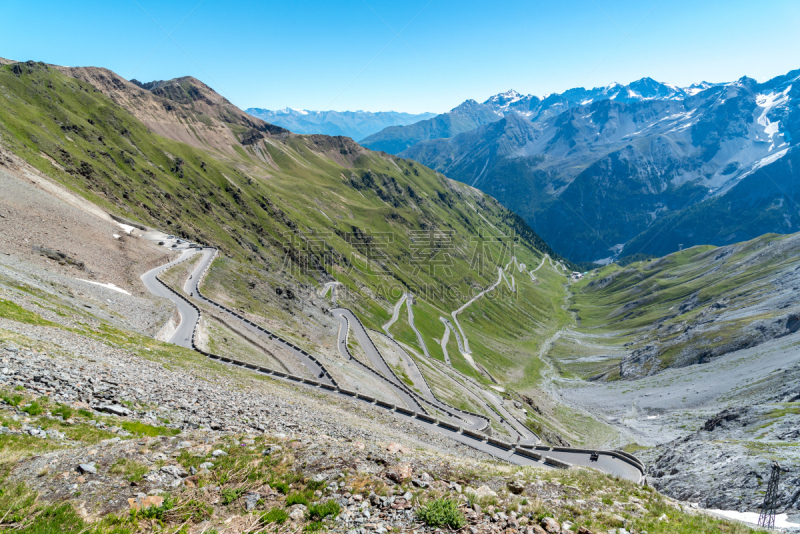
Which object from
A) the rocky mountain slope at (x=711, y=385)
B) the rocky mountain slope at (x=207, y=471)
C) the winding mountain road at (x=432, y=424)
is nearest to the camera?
the rocky mountain slope at (x=207, y=471)

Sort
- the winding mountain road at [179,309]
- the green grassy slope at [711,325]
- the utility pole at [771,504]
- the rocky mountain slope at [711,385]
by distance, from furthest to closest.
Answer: the green grassy slope at [711,325]
the winding mountain road at [179,309]
the rocky mountain slope at [711,385]
the utility pole at [771,504]

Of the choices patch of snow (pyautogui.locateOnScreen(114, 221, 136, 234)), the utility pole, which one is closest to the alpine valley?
the utility pole

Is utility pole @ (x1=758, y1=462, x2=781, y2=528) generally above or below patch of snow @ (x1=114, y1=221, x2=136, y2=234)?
above

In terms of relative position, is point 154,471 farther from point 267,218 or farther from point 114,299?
point 267,218

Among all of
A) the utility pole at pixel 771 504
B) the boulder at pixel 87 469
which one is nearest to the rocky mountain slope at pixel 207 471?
the boulder at pixel 87 469

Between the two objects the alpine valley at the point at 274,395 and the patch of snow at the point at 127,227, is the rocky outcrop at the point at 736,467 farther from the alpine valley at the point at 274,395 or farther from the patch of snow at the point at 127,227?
the patch of snow at the point at 127,227

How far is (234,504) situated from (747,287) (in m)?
228

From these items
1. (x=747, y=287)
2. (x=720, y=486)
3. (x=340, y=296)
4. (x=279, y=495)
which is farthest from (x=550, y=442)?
(x=747, y=287)

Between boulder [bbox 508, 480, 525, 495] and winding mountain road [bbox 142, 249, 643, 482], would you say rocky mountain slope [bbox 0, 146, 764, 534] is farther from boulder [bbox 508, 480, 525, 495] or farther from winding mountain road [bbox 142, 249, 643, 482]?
winding mountain road [bbox 142, 249, 643, 482]

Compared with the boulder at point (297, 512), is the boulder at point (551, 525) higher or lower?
higher

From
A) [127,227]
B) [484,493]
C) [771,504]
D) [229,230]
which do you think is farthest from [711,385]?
[229,230]

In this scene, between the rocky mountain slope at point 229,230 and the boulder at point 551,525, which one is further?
the rocky mountain slope at point 229,230

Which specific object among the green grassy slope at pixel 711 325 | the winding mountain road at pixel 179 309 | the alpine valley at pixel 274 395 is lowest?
the winding mountain road at pixel 179 309

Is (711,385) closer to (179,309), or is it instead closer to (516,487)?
(516,487)
